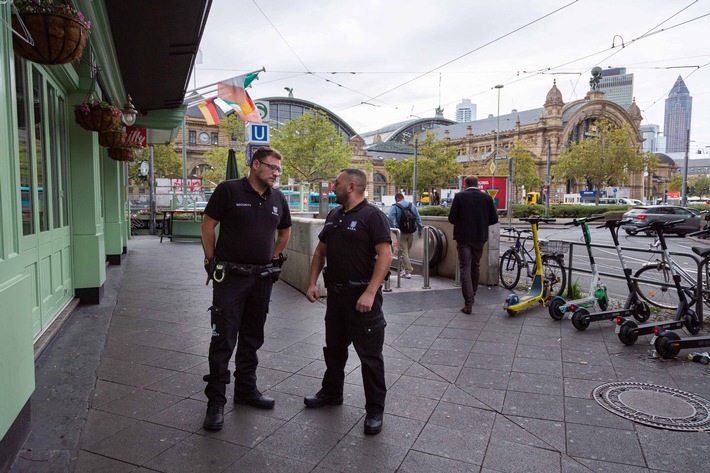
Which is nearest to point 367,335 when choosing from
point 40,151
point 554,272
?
point 40,151

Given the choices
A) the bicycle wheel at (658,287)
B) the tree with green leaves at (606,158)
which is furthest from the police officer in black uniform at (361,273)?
the tree with green leaves at (606,158)

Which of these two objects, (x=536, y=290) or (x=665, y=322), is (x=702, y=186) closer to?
(x=536, y=290)

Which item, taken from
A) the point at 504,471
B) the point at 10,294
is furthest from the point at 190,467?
the point at 504,471

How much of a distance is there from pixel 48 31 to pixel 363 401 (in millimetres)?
3359

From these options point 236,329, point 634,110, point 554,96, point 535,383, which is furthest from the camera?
A: point 634,110

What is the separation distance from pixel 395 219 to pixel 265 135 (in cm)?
289

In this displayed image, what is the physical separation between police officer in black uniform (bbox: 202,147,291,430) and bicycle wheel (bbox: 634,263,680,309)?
4794mm

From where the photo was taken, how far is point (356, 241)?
345cm

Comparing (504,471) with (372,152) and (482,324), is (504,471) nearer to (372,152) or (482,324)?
(482,324)

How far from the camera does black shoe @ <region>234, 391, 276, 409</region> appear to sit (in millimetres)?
3676

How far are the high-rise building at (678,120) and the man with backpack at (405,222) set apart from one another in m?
31.6

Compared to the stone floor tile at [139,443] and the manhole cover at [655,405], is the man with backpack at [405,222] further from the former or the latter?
the stone floor tile at [139,443]

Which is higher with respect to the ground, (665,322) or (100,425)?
(665,322)

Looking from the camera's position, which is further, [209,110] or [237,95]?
[209,110]
